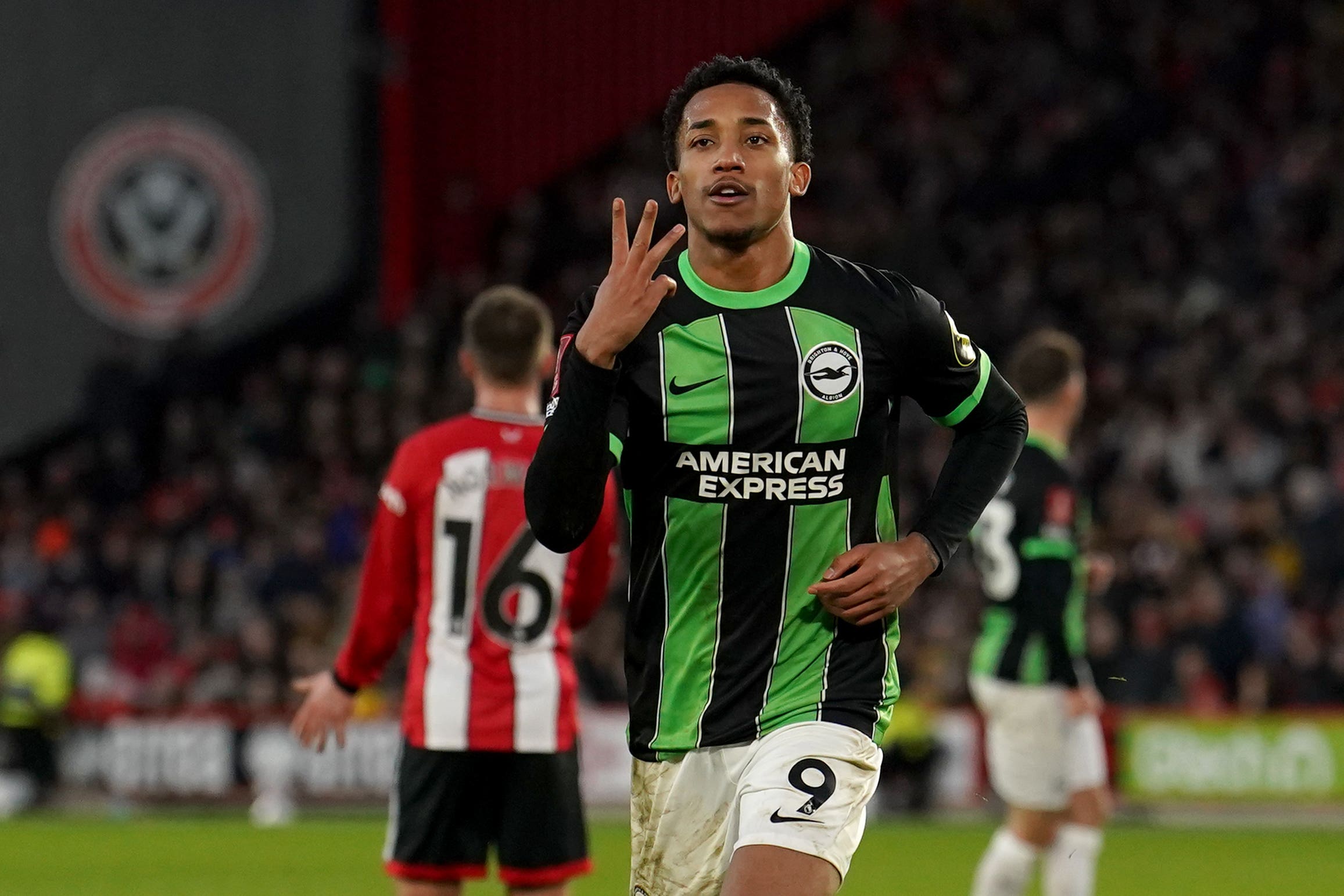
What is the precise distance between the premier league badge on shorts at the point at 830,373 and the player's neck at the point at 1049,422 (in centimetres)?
370

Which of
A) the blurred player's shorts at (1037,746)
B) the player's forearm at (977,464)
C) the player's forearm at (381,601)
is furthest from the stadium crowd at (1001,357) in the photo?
the player's forearm at (977,464)

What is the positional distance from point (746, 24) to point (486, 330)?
58.8 feet

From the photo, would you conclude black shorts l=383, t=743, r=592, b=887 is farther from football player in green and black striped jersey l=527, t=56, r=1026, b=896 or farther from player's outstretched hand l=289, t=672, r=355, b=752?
football player in green and black striped jersey l=527, t=56, r=1026, b=896

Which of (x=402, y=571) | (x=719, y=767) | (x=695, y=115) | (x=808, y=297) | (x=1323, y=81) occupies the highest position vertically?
(x=1323, y=81)

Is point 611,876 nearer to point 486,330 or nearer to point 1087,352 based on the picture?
point 486,330

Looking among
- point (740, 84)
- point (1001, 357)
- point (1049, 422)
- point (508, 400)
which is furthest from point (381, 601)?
point (1001, 357)

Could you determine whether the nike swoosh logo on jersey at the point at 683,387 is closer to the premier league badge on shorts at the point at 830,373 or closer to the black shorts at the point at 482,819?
the premier league badge on shorts at the point at 830,373

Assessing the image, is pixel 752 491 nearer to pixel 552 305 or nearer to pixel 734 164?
pixel 734 164

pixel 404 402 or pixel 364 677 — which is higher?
pixel 404 402

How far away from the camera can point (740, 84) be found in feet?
14.1

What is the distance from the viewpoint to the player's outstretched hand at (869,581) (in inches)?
163

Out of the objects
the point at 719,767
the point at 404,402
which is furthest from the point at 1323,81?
the point at 719,767

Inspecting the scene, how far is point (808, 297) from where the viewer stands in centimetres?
432

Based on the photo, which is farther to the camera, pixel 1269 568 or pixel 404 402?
pixel 404 402
